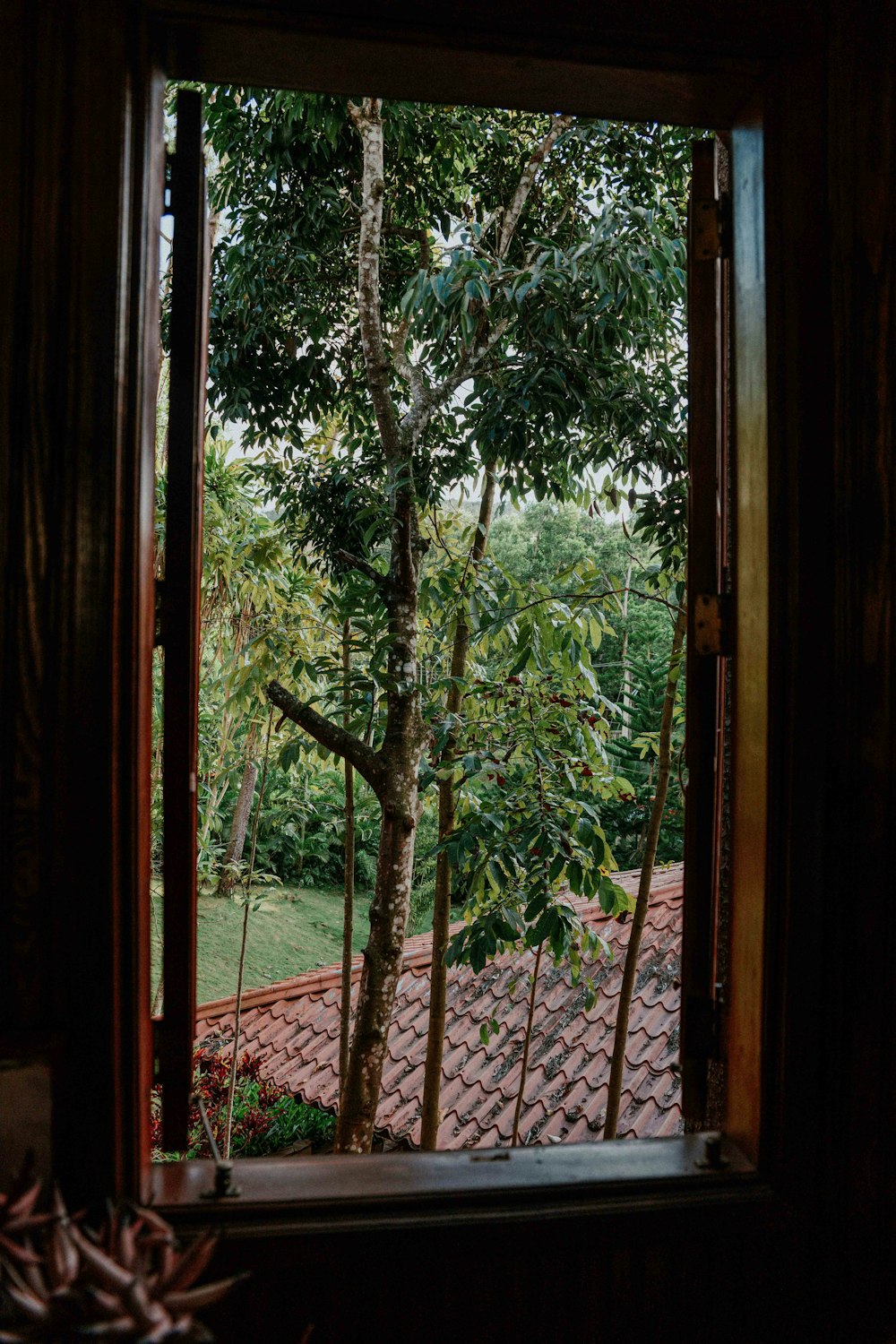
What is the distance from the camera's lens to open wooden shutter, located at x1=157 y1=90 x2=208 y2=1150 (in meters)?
1.01

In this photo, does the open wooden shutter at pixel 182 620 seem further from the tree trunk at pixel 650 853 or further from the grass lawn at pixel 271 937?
the grass lawn at pixel 271 937

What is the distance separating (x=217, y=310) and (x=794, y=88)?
235 cm

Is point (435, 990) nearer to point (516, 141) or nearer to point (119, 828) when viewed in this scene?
point (119, 828)

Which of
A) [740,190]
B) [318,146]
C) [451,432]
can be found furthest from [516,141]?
[740,190]

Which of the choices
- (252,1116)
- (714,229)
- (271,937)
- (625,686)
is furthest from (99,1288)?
(271,937)

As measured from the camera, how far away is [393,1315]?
84 centimetres

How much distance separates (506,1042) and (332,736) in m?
2.38

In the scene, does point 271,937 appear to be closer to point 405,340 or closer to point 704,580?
point 405,340

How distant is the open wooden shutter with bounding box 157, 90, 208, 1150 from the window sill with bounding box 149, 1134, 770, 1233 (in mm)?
145

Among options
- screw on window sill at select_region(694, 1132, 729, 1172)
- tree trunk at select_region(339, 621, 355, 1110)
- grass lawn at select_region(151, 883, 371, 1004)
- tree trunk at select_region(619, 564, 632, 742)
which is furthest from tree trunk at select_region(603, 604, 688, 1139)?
grass lawn at select_region(151, 883, 371, 1004)

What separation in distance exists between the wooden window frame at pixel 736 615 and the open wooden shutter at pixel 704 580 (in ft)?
0.22

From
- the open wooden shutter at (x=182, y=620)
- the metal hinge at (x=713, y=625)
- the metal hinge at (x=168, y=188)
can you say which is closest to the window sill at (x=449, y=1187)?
the open wooden shutter at (x=182, y=620)

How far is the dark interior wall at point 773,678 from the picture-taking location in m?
0.82

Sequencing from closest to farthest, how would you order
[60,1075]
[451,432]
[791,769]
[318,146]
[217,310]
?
[60,1075] < [791,769] < [318,146] < [217,310] < [451,432]
